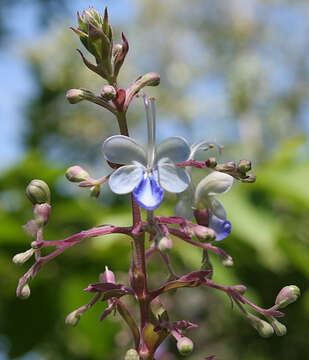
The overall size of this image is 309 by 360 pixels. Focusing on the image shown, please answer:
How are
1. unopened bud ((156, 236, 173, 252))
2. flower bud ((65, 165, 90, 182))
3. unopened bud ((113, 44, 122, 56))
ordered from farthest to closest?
unopened bud ((113, 44, 122, 56)), flower bud ((65, 165, 90, 182)), unopened bud ((156, 236, 173, 252))

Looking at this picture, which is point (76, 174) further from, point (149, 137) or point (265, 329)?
point (265, 329)

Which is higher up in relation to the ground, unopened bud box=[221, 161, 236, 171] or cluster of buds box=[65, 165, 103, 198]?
unopened bud box=[221, 161, 236, 171]

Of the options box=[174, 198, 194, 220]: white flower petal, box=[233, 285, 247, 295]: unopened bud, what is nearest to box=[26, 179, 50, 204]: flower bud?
box=[174, 198, 194, 220]: white flower petal

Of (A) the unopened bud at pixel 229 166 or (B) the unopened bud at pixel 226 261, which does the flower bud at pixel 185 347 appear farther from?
(A) the unopened bud at pixel 229 166

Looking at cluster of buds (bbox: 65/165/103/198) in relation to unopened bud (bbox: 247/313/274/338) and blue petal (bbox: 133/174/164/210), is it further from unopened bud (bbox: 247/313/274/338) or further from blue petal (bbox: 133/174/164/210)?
unopened bud (bbox: 247/313/274/338)

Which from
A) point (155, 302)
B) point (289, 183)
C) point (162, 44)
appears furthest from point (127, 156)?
point (162, 44)

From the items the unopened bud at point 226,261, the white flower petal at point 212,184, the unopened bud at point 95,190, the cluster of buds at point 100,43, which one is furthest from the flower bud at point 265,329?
the cluster of buds at point 100,43
